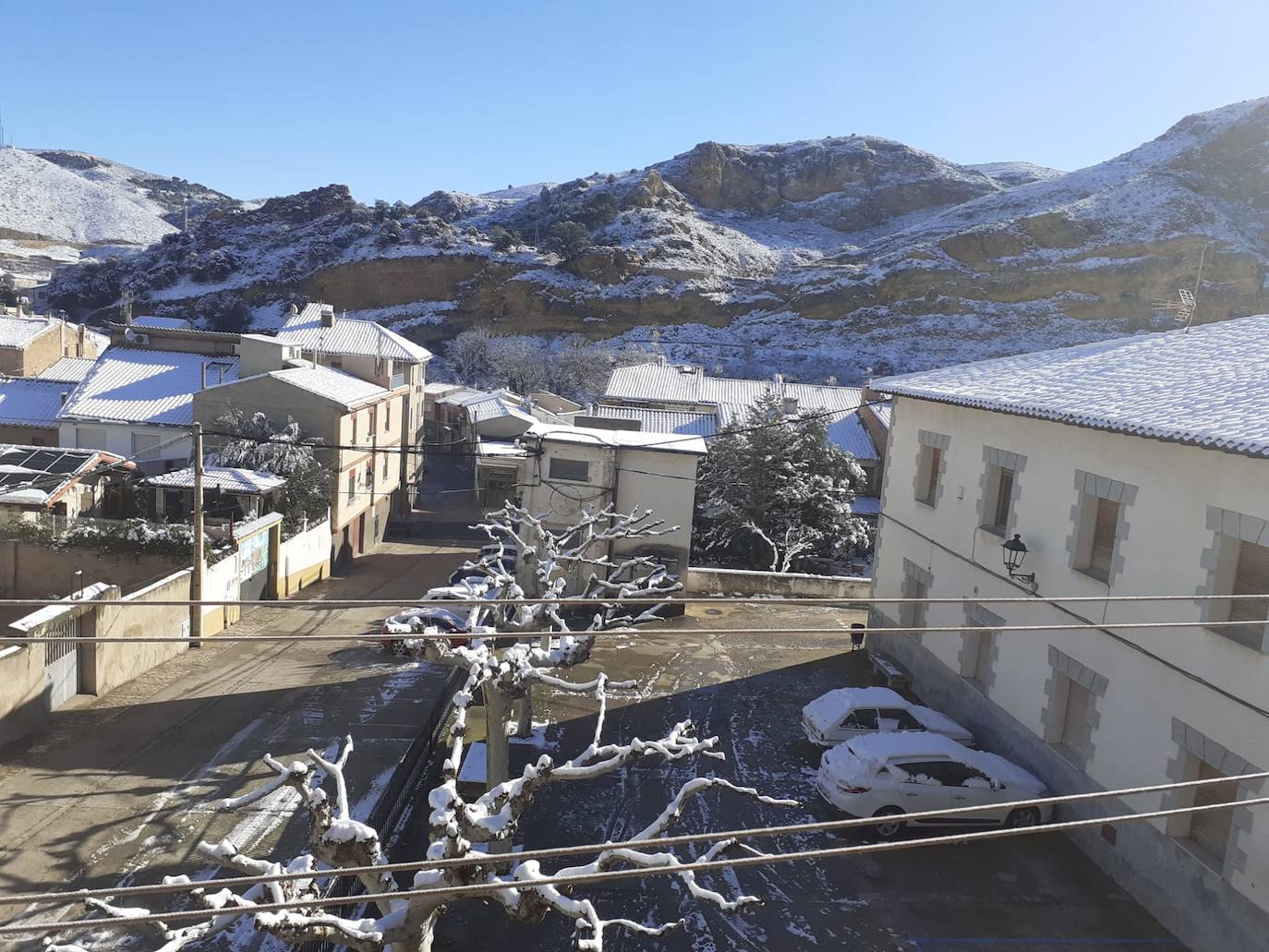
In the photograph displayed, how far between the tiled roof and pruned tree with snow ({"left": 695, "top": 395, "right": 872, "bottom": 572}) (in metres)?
26.6

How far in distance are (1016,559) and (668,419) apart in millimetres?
27865

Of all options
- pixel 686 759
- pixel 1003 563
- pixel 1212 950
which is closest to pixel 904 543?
pixel 1003 563

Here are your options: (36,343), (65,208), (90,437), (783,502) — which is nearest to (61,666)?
(90,437)

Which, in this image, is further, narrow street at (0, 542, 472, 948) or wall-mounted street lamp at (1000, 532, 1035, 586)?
wall-mounted street lamp at (1000, 532, 1035, 586)

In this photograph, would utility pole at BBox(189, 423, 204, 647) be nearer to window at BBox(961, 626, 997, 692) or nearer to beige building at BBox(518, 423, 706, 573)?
beige building at BBox(518, 423, 706, 573)

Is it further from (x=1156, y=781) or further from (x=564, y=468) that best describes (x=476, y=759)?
(x=564, y=468)

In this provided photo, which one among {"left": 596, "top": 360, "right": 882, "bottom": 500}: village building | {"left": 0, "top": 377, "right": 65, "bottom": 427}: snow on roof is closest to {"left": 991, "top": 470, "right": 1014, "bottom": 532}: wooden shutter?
{"left": 596, "top": 360, "right": 882, "bottom": 500}: village building

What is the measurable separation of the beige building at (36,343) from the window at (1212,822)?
50.5 m

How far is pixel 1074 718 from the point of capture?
13078mm

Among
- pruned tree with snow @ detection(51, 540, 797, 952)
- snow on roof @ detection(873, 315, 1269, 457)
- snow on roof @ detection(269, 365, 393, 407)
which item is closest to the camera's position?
pruned tree with snow @ detection(51, 540, 797, 952)

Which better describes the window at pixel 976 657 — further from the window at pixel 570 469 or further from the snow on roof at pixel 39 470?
the snow on roof at pixel 39 470

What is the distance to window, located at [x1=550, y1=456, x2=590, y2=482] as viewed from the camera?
82.8ft

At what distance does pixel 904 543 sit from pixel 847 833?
780 centimetres

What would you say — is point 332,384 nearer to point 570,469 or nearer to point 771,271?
point 570,469
